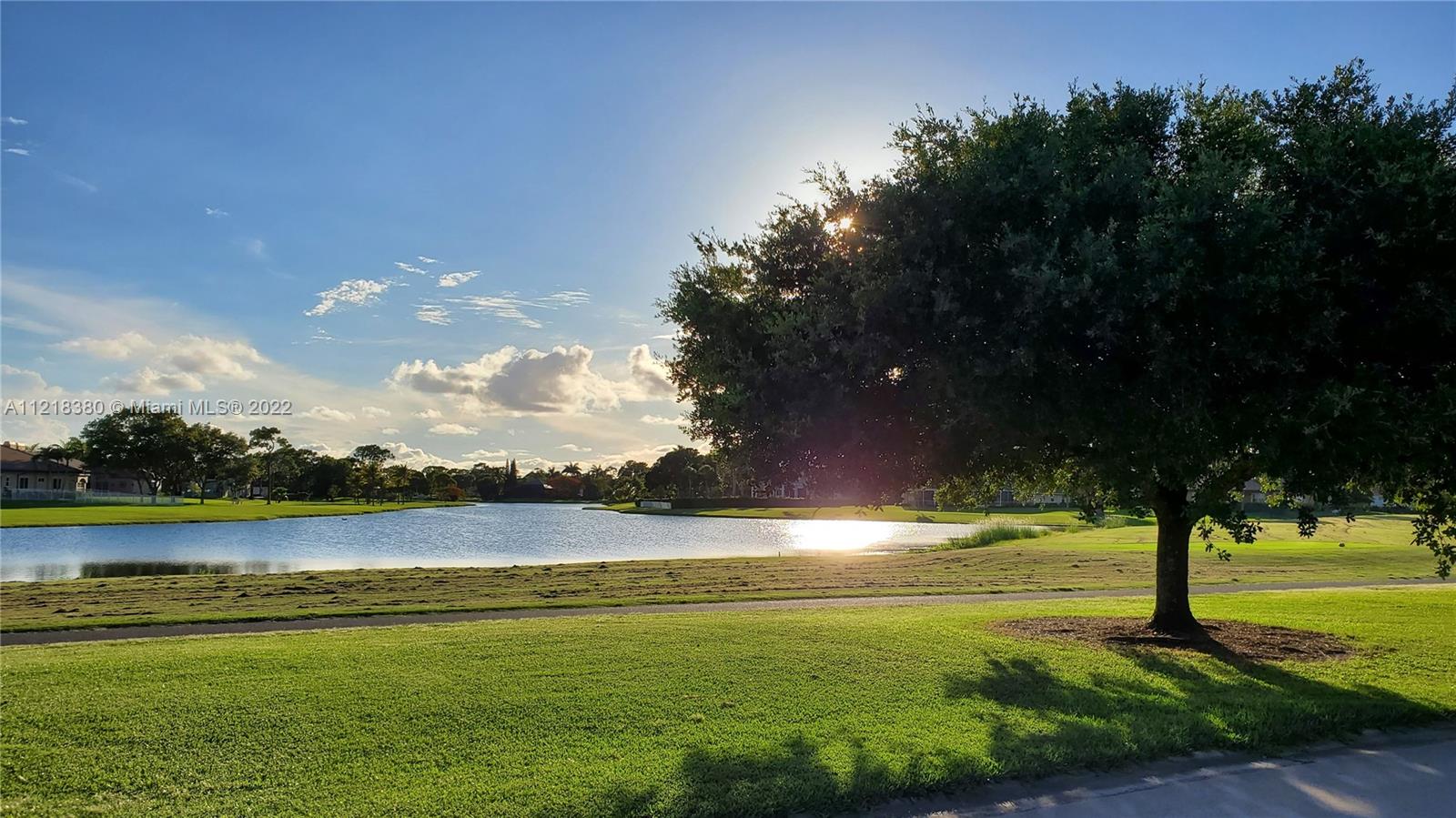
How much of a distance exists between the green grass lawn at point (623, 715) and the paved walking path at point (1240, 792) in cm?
25

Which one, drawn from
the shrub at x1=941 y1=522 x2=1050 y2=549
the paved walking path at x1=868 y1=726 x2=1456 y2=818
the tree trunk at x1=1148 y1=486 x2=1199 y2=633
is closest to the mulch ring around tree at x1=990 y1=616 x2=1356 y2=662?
the tree trunk at x1=1148 y1=486 x2=1199 y2=633

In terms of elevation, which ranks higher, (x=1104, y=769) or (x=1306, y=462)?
(x=1306, y=462)

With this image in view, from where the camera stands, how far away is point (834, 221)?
980 centimetres

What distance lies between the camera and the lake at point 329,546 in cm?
3188

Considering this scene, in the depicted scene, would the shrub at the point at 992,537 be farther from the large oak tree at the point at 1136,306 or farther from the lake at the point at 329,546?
the large oak tree at the point at 1136,306

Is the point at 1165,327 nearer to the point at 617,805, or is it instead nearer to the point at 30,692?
the point at 617,805

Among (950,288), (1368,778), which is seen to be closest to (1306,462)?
(1368,778)

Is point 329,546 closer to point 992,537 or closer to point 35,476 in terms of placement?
point 992,537

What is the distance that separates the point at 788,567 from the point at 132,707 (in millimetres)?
22533

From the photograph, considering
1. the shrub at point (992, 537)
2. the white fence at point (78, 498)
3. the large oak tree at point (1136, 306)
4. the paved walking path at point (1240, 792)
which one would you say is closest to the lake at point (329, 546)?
the shrub at point (992, 537)

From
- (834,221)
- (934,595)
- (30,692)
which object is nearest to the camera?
(30,692)

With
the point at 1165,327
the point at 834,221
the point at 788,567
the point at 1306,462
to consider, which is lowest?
the point at 788,567

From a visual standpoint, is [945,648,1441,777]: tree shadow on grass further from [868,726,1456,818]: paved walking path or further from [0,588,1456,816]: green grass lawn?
[868,726,1456,818]: paved walking path

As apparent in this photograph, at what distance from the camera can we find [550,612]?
15945mm
